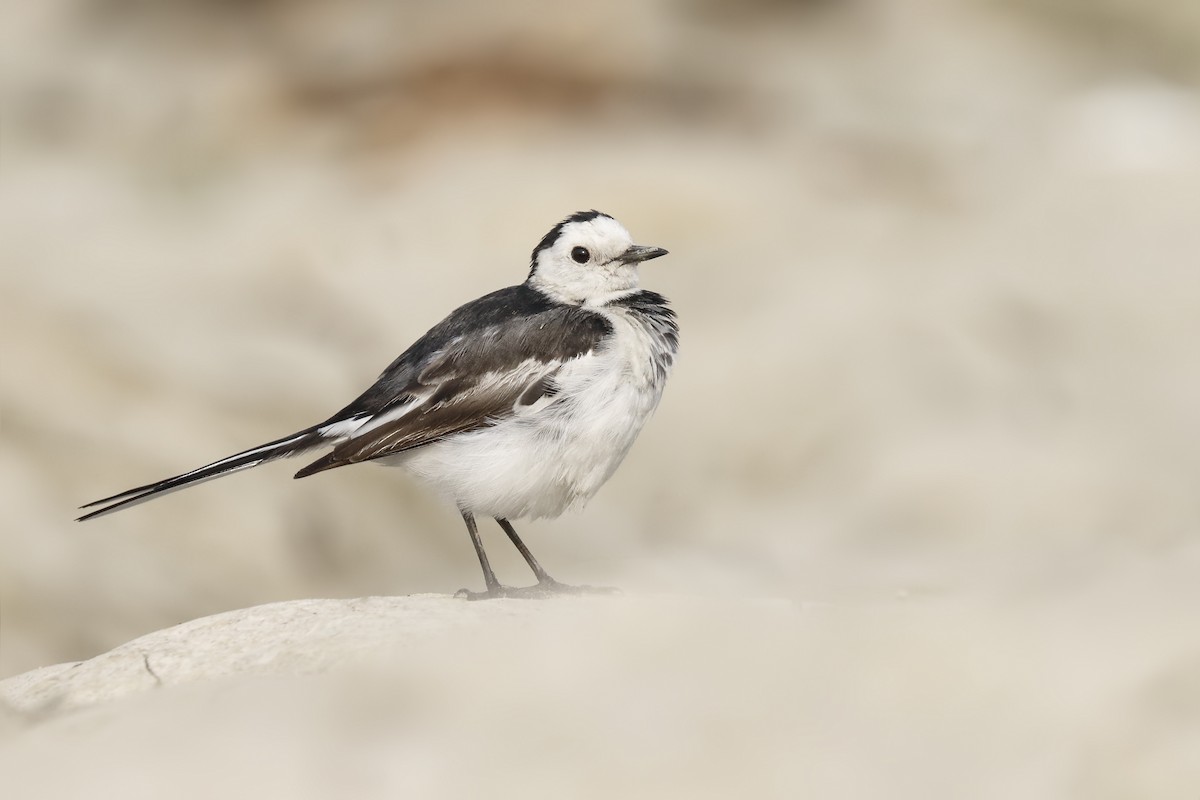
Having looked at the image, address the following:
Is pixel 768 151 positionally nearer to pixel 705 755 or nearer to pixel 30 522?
pixel 30 522

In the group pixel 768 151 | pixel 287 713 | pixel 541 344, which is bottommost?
pixel 287 713

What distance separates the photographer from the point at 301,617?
23.5 feet

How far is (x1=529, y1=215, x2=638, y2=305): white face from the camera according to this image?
8.59 metres

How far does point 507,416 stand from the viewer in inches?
311

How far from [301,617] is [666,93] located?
1271cm

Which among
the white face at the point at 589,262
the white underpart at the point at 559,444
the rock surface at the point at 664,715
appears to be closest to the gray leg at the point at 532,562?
the white underpart at the point at 559,444

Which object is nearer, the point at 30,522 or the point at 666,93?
the point at 30,522

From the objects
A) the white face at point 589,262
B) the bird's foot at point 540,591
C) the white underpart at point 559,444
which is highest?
the white face at point 589,262

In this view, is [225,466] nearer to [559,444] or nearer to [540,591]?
[559,444]

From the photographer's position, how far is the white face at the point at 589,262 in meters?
8.59

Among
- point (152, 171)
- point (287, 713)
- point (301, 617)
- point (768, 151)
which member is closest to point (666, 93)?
point (768, 151)

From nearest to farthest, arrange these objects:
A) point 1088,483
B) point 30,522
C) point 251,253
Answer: point 30,522
point 1088,483
point 251,253

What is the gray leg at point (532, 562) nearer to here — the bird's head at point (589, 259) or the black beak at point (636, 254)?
the bird's head at point (589, 259)

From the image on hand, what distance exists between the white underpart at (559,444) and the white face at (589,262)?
65cm
